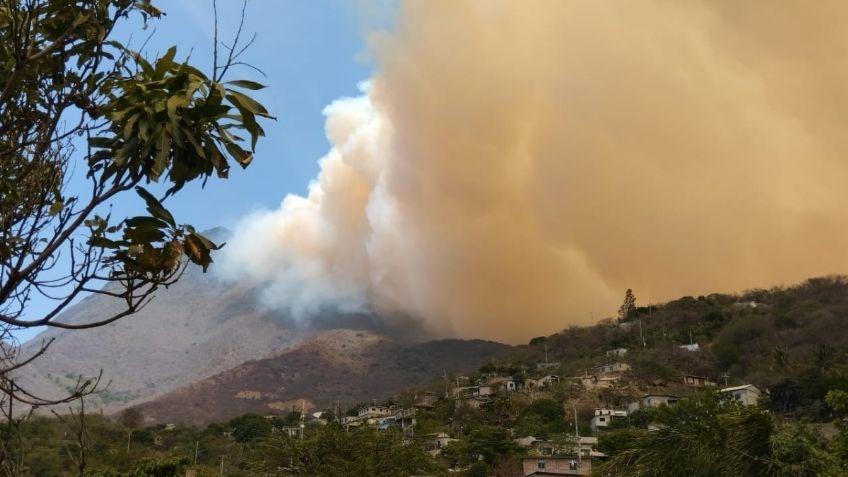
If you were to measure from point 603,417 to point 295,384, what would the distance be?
378 ft

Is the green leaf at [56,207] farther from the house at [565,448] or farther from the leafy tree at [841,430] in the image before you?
the house at [565,448]

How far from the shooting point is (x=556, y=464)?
150 ft

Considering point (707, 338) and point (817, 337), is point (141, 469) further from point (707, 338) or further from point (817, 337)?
point (707, 338)

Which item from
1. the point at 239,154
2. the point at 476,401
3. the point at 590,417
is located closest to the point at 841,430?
the point at 239,154

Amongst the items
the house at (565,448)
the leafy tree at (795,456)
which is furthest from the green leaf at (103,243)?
the house at (565,448)

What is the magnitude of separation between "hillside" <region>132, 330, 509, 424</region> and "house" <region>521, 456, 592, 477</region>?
304 feet

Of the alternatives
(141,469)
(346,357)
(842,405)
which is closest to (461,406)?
(141,469)

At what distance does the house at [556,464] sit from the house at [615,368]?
142ft

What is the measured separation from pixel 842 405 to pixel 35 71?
52.8 feet

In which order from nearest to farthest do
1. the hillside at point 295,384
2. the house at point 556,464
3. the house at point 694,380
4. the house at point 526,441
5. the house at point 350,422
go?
the house at point 350,422 < the house at point 556,464 < the house at point 526,441 < the house at point 694,380 < the hillside at point 295,384

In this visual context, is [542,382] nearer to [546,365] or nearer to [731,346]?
[546,365]

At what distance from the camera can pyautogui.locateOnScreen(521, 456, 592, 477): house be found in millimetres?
45062

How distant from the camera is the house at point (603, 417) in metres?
67.9

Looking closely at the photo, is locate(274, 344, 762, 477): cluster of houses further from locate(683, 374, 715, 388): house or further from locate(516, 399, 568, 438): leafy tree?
locate(516, 399, 568, 438): leafy tree
